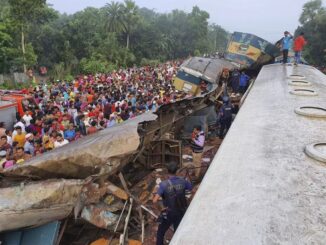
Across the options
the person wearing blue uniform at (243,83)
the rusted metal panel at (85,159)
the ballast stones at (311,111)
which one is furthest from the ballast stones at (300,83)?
the rusted metal panel at (85,159)

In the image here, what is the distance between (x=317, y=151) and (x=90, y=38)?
34277 millimetres

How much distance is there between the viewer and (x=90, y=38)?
36062mm

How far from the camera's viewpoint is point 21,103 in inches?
463

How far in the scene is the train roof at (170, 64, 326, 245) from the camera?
8.83 ft

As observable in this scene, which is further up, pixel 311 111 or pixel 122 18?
pixel 122 18

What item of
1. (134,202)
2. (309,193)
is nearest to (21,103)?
(134,202)

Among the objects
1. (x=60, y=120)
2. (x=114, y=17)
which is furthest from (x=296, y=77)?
(x=114, y=17)

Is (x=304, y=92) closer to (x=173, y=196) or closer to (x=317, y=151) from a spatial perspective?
(x=317, y=151)

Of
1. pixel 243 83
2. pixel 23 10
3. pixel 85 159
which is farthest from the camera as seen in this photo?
pixel 23 10

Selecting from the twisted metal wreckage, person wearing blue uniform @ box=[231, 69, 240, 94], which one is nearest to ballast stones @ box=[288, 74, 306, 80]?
person wearing blue uniform @ box=[231, 69, 240, 94]

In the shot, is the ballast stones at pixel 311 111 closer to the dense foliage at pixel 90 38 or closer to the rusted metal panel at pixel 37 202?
the rusted metal panel at pixel 37 202

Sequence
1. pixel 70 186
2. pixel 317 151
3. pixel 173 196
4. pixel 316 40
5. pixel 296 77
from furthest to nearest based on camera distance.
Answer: pixel 316 40
pixel 296 77
pixel 173 196
pixel 70 186
pixel 317 151

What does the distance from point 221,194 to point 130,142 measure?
2.46 m

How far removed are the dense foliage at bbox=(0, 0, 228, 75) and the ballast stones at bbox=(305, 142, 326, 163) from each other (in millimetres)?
23418
